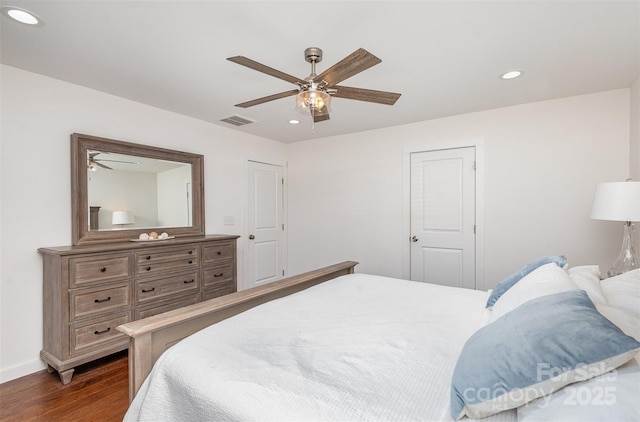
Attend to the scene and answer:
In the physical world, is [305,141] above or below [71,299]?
above

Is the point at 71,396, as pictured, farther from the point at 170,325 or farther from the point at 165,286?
the point at 170,325

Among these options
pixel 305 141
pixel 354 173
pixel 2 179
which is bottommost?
pixel 2 179

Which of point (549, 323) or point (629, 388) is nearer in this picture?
point (629, 388)

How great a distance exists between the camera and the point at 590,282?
5.03ft

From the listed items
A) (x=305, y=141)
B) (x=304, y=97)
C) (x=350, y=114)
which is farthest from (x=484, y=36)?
(x=305, y=141)

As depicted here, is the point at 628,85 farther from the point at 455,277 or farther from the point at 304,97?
the point at 304,97

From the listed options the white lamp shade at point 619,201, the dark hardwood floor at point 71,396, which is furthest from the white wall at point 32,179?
the white lamp shade at point 619,201

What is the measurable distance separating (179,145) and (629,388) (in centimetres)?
383

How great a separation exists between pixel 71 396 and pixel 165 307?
89 cm

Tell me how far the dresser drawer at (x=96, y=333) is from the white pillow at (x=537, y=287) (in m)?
2.80

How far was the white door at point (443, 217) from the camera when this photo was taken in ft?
11.5

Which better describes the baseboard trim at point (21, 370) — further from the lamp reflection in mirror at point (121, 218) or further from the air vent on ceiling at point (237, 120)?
the air vent on ceiling at point (237, 120)

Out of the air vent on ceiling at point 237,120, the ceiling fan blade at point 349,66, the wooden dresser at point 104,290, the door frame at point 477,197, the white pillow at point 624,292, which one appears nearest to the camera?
the white pillow at point 624,292

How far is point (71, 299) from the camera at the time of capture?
2.29 metres
